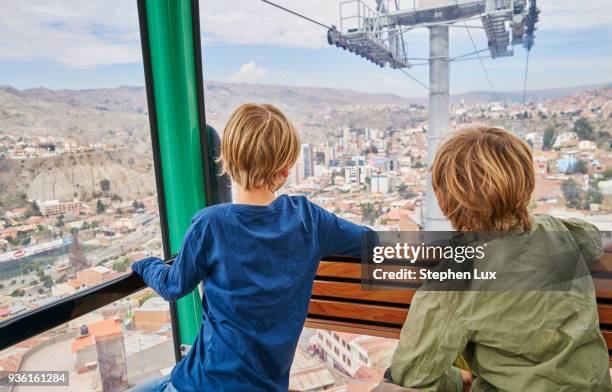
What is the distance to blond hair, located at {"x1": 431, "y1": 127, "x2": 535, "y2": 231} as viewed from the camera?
121cm

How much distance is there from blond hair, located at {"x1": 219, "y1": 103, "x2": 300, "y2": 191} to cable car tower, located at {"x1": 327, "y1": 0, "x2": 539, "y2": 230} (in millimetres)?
907

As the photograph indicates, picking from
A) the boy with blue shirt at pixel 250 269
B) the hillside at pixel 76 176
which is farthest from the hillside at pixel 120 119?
the boy with blue shirt at pixel 250 269

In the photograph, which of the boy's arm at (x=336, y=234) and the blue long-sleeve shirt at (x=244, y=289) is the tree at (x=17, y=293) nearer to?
the blue long-sleeve shirt at (x=244, y=289)

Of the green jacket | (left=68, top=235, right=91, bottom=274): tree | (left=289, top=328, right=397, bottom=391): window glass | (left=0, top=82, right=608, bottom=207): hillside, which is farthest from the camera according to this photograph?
(left=289, top=328, right=397, bottom=391): window glass

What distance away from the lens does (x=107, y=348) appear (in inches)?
75.7

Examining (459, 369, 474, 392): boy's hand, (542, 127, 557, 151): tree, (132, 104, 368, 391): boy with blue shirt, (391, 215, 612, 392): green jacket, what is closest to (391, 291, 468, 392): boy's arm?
(391, 215, 612, 392): green jacket

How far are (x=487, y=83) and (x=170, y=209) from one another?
1.57 m

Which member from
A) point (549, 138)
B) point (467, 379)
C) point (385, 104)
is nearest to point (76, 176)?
point (385, 104)

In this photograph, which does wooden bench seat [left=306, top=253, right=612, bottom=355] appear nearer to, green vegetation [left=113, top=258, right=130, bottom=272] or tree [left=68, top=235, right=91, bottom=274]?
green vegetation [left=113, top=258, right=130, bottom=272]

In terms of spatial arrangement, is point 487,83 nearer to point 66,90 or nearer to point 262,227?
point 262,227

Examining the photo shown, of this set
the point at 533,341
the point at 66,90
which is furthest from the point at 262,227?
the point at 66,90

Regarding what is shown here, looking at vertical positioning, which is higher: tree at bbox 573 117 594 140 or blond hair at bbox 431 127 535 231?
tree at bbox 573 117 594 140

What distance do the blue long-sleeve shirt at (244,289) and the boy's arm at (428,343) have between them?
36 centimetres

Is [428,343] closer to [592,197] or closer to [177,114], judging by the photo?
[592,197]
